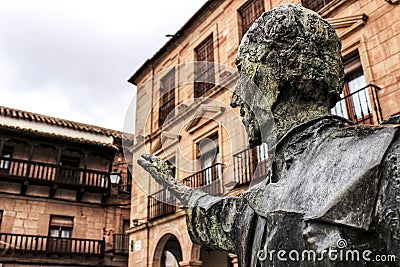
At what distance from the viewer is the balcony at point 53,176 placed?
16025 mm

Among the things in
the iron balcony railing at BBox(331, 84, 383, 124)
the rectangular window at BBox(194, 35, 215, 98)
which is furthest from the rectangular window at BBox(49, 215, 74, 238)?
the iron balcony railing at BBox(331, 84, 383, 124)

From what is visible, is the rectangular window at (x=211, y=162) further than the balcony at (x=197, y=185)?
Yes

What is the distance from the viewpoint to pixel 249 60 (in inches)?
44.5

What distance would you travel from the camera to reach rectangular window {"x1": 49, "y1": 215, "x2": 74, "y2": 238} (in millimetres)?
16828

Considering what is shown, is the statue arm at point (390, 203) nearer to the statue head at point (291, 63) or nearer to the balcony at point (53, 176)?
the statue head at point (291, 63)

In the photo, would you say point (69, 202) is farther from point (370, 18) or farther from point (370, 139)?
point (370, 139)

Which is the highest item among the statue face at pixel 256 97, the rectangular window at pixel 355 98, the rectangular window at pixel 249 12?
the rectangular window at pixel 249 12

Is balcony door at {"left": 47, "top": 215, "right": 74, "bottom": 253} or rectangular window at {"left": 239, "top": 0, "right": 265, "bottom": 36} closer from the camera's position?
rectangular window at {"left": 239, "top": 0, "right": 265, "bottom": 36}

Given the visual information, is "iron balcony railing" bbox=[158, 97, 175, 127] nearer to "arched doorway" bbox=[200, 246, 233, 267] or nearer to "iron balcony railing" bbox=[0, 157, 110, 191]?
"arched doorway" bbox=[200, 246, 233, 267]

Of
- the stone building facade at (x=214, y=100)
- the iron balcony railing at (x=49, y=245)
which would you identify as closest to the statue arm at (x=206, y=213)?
the stone building facade at (x=214, y=100)

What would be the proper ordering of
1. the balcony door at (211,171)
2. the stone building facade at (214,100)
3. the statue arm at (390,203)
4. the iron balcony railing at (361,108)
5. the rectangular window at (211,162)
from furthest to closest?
the rectangular window at (211,162)
the balcony door at (211,171)
the stone building facade at (214,100)
the iron balcony railing at (361,108)
the statue arm at (390,203)

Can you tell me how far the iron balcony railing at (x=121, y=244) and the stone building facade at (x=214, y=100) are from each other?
3.60 meters

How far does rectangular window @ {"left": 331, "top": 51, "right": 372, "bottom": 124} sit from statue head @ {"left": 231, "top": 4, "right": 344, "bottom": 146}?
5555mm

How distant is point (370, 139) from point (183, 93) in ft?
38.3
